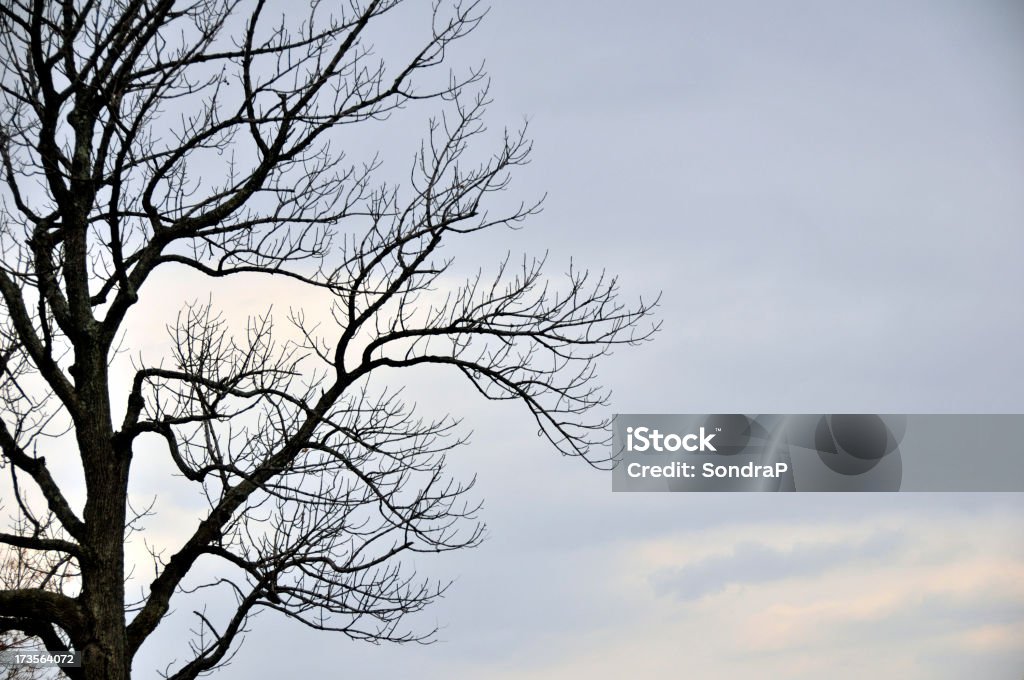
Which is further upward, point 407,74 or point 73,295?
point 407,74

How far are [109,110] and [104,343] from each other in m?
1.74

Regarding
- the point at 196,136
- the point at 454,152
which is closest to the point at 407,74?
the point at 454,152

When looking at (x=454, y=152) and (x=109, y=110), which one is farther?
(x=454, y=152)

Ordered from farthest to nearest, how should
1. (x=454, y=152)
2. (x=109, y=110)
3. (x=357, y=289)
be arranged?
(x=454, y=152) < (x=357, y=289) < (x=109, y=110)

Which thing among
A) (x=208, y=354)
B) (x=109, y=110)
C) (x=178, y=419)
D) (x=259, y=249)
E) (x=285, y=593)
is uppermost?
(x=109, y=110)

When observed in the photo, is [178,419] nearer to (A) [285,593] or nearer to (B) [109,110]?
(A) [285,593]

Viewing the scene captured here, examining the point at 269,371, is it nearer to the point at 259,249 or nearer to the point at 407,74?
the point at 259,249

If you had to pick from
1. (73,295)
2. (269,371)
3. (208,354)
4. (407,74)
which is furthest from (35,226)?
(407,74)

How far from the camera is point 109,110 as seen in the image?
770 centimetres

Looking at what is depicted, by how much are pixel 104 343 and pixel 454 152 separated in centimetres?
312

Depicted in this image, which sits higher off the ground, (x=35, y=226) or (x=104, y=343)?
(x=35, y=226)

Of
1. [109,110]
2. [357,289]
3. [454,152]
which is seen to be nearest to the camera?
[109,110]

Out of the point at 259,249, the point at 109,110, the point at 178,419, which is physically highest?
the point at 109,110

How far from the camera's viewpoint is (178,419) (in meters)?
7.74
